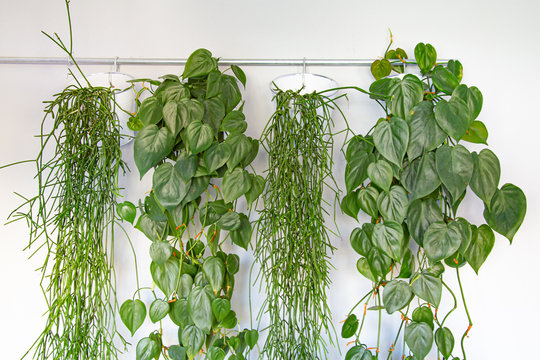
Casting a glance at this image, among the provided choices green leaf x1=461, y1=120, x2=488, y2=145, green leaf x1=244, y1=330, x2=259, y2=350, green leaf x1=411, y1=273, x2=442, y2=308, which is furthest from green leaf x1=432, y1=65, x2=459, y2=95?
green leaf x1=244, y1=330, x2=259, y2=350

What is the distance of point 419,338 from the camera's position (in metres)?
0.99

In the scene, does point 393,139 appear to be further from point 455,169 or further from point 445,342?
point 445,342

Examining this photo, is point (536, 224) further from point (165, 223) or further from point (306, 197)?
point (165, 223)

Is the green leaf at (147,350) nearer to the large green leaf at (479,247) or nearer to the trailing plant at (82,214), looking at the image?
the trailing plant at (82,214)

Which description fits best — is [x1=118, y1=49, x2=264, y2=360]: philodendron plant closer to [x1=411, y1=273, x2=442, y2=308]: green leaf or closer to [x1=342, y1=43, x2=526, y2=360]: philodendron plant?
[x1=342, y1=43, x2=526, y2=360]: philodendron plant

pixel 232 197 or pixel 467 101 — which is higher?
pixel 467 101

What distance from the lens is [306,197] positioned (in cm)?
100

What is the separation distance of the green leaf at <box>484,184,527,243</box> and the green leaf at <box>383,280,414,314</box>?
0.86 ft

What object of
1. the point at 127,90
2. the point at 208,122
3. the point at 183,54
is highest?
the point at 183,54

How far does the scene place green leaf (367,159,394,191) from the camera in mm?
957

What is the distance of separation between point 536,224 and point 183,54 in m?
1.12

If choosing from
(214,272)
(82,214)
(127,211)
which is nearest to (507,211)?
(214,272)

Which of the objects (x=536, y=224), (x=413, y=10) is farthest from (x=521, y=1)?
(x=536, y=224)

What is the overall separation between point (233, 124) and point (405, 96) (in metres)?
0.42
